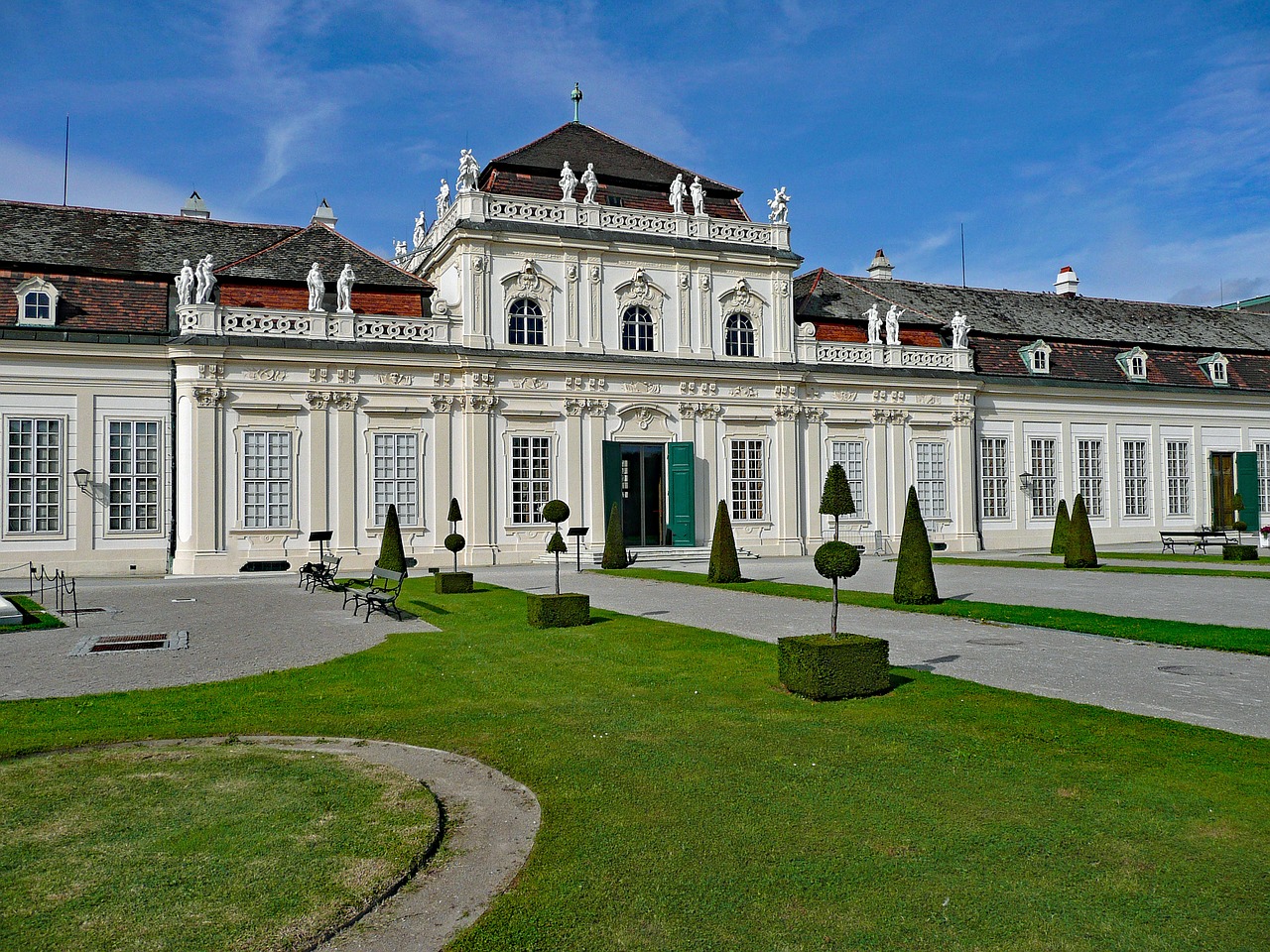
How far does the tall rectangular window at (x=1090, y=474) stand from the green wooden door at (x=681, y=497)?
59.3 ft

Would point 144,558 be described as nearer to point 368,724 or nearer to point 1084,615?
point 368,724

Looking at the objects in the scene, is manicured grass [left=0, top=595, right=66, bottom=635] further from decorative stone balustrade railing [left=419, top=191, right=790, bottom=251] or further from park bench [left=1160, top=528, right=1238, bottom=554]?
park bench [left=1160, top=528, right=1238, bottom=554]

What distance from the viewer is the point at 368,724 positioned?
353 inches

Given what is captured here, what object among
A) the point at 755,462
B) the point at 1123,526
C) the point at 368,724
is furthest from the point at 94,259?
the point at 1123,526

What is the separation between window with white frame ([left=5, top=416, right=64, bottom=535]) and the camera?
88.9 feet

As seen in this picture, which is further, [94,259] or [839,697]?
[94,259]

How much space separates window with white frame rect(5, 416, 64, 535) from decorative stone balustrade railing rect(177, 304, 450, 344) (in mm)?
4805

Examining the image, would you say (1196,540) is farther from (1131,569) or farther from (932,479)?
(1131,569)

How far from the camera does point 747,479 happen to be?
35.0 metres

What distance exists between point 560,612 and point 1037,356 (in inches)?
1255

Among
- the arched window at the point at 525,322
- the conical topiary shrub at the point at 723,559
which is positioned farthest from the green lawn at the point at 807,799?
the arched window at the point at 525,322

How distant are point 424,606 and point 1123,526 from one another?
33797 mm

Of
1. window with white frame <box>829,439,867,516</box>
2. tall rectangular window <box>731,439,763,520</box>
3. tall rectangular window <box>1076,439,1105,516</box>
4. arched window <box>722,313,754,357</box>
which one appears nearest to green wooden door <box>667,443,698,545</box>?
tall rectangular window <box>731,439,763,520</box>

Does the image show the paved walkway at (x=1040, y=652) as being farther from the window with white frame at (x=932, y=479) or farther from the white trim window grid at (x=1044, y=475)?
the white trim window grid at (x=1044, y=475)
